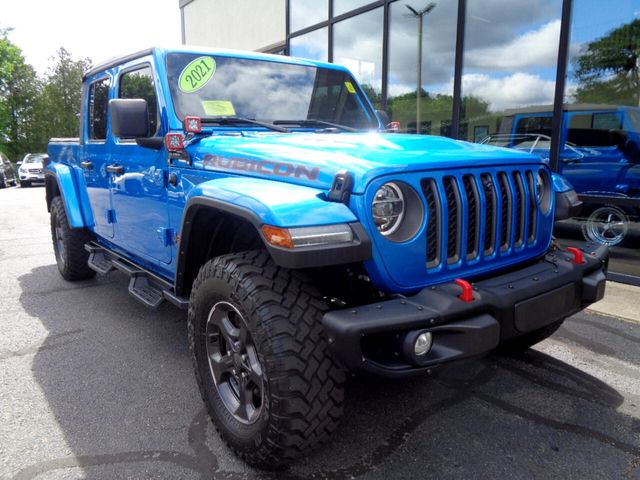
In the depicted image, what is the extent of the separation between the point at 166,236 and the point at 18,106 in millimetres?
43267

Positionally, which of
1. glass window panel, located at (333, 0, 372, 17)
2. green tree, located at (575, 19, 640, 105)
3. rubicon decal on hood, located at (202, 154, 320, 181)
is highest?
glass window panel, located at (333, 0, 372, 17)

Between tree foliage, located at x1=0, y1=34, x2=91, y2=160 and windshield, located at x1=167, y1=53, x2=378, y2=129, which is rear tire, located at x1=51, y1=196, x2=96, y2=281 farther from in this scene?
tree foliage, located at x1=0, y1=34, x2=91, y2=160

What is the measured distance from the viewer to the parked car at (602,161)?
5289 mm

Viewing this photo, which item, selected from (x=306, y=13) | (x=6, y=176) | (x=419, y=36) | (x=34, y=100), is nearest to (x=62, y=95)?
(x=34, y=100)

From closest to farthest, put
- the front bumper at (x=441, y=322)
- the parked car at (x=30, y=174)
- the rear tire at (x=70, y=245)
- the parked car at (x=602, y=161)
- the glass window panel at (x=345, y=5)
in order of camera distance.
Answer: the front bumper at (x=441, y=322) < the rear tire at (x=70, y=245) < the parked car at (x=602, y=161) < the glass window panel at (x=345, y=5) < the parked car at (x=30, y=174)

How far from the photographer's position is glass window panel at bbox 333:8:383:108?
816 cm

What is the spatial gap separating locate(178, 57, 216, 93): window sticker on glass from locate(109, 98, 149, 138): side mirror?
0.33 m

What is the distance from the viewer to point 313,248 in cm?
177

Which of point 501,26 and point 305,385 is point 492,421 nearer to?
point 305,385

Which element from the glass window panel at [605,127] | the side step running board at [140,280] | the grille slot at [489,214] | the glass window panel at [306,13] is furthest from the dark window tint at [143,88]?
the glass window panel at [306,13]

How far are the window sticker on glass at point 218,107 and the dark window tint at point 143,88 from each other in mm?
332

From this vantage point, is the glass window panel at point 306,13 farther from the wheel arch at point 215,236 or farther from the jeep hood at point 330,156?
the wheel arch at point 215,236

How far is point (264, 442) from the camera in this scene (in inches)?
77.8

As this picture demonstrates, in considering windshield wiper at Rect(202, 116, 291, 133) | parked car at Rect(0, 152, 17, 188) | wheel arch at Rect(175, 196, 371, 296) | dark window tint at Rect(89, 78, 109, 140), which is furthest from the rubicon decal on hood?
parked car at Rect(0, 152, 17, 188)
